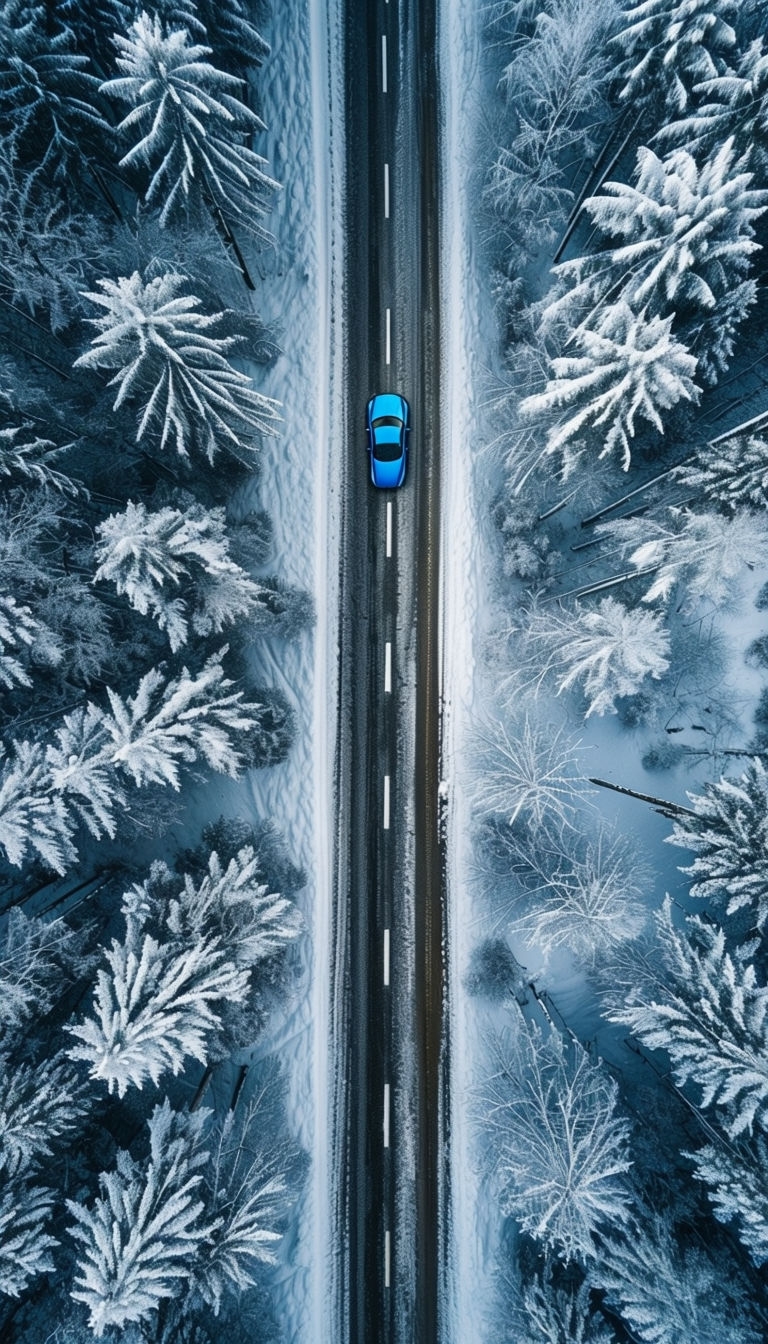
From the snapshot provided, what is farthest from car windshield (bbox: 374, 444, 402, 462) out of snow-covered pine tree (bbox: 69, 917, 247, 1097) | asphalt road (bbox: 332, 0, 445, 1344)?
snow-covered pine tree (bbox: 69, 917, 247, 1097)

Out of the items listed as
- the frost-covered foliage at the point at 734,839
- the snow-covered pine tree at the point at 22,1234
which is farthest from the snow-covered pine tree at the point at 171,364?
the snow-covered pine tree at the point at 22,1234

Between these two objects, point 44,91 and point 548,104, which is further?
point 548,104

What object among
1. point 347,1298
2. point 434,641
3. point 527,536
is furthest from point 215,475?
point 347,1298

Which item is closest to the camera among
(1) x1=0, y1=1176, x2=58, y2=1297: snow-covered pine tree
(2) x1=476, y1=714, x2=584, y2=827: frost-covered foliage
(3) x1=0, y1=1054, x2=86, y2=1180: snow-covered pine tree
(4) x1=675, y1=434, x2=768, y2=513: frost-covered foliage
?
(1) x1=0, y1=1176, x2=58, y2=1297: snow-covered pine tree

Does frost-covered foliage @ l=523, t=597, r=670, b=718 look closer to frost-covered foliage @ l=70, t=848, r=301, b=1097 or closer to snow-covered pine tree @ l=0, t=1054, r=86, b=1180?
frost-covered foliage @ l=70, t=848, r=301, b=1097

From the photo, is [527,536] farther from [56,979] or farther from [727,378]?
[56,979]

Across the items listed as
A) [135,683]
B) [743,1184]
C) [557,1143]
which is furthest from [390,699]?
→ [743,1184]

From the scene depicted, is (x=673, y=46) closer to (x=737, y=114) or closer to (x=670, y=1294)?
(x=737, y=114)
